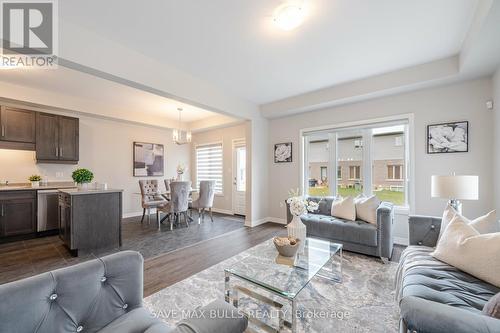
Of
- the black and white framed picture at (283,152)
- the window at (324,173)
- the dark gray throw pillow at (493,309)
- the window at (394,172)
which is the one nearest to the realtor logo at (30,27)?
the dark gray throw pillow at (493,309)

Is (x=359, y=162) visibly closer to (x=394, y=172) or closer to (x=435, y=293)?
(x=394, y=172)

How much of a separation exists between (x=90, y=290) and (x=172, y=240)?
291 cm

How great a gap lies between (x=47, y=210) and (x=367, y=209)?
19.5 feet

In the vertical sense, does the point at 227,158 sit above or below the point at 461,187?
above

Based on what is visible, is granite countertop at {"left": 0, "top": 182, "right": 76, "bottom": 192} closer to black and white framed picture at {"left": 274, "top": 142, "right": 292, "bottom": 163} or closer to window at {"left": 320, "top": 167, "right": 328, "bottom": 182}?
black and white framed picture at {"left": 274, "top": 142, "right": 292, "bottom": 163}

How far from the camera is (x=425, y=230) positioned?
2295mm

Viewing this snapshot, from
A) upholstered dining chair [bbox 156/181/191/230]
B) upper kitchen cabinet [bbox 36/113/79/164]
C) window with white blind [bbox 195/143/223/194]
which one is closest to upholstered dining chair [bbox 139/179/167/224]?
upholstered dining chair [bbox 156/181/191/230]

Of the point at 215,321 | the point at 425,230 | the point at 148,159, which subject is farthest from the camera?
the point at 148,159

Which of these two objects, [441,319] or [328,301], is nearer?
[441,319]

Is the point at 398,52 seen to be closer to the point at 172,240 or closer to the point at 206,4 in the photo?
the point at 206,4

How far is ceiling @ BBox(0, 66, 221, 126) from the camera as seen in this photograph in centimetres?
349

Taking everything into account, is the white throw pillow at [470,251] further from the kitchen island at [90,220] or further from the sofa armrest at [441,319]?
the kitchen island at [90,220]

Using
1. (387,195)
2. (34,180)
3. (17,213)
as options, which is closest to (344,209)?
(387,195)

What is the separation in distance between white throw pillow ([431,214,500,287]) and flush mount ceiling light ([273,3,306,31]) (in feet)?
8.10
